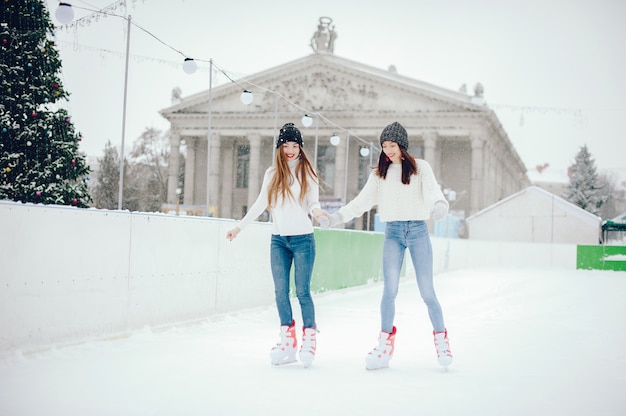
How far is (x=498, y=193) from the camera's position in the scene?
55.8 m

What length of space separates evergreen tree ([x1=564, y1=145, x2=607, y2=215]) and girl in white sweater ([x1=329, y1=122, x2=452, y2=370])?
55430 mm

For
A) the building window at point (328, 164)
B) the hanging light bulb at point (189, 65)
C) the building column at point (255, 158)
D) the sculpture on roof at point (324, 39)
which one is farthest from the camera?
the building window at point (328, 164)

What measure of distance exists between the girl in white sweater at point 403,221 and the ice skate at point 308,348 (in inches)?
16.7

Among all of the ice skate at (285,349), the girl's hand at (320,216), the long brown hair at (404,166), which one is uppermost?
the long brown hair at (404,166)

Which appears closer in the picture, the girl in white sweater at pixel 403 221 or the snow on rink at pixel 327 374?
the snow on rink at pixel 327 374

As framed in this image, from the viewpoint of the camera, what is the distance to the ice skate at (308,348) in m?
4.43

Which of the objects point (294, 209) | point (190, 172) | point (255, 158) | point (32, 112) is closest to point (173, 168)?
point (190, 172)

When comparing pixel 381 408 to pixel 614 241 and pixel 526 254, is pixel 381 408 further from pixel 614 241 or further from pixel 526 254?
pixel 614 241

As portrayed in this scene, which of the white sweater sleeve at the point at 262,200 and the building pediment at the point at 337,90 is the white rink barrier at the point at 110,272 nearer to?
the white sweater sleeve at the point at 262,200

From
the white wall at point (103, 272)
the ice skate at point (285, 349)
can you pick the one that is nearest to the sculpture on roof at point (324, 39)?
the white wall at point (103, 272)

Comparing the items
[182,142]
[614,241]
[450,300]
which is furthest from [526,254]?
[182,142]

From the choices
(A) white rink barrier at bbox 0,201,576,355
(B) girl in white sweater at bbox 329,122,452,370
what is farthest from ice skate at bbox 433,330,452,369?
(A) white rink barrier at bbox 0,201,576,355

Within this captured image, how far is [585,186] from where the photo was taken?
56688 millimetres

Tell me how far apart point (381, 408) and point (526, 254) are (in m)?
26.5
